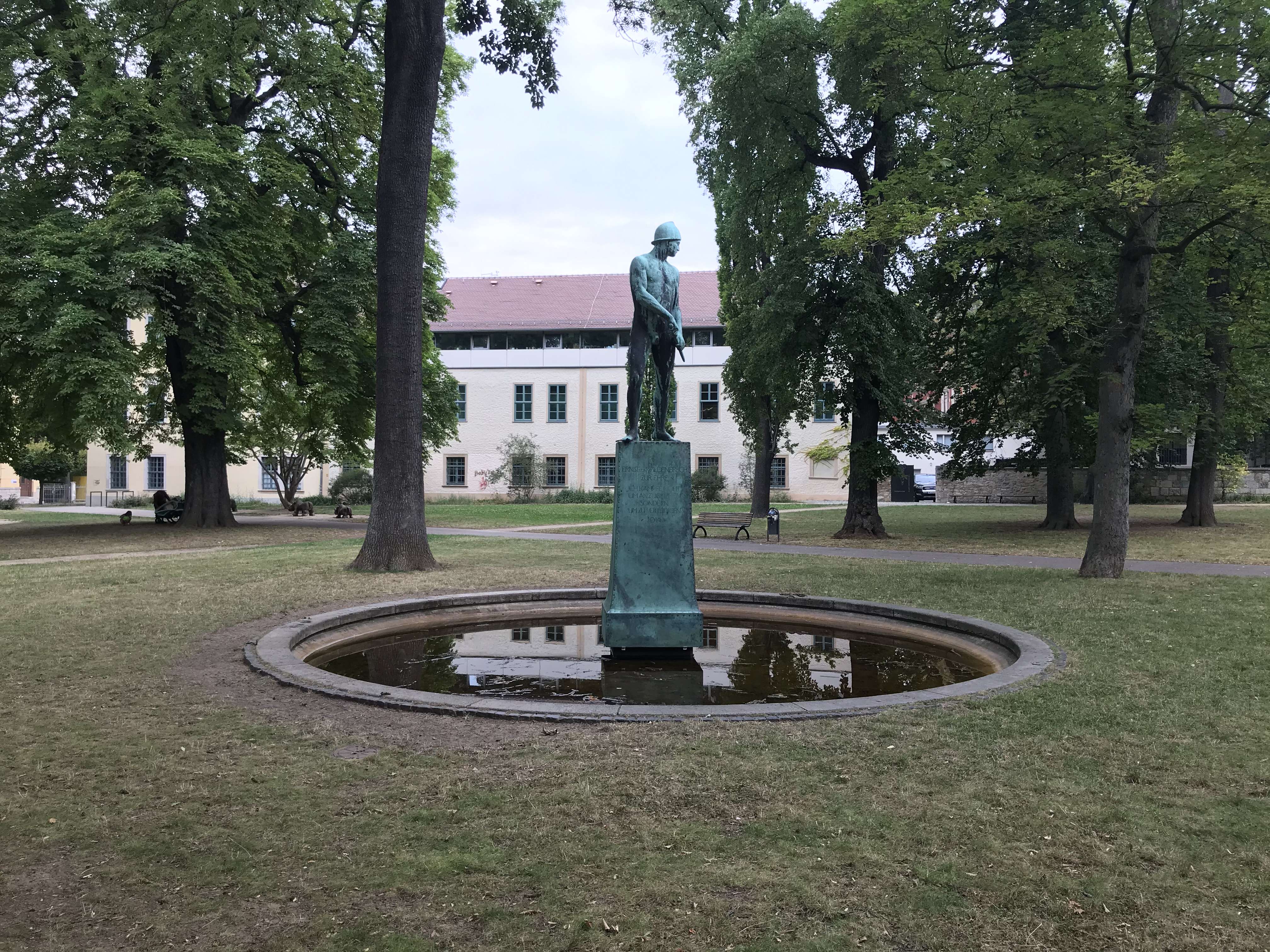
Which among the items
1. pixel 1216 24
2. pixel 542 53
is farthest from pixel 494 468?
pixel 1216 24

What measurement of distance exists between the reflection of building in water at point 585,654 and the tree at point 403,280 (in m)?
5.13

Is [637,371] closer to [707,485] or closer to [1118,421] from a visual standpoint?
[1118,421]

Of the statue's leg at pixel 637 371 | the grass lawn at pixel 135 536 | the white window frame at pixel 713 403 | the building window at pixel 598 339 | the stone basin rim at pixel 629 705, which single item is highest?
the building window at pixel 598 339

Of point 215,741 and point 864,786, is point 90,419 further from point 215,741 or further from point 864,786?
point 864,786

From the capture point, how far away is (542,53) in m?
15.4

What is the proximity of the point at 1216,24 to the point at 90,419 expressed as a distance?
1976cm

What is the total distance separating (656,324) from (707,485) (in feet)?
122

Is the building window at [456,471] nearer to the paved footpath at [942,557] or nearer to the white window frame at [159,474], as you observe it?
the white window frame at [159,474]

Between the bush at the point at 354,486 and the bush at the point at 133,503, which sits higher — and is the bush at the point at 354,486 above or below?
above

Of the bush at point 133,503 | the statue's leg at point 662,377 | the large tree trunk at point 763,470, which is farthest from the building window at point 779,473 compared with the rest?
the statue's leg at point 662,377

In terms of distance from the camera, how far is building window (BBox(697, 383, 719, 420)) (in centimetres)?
4644

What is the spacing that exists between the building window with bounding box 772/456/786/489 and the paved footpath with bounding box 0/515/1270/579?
2614 centimetres

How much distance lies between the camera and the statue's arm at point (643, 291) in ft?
25.9

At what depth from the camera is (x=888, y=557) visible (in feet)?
54.0
